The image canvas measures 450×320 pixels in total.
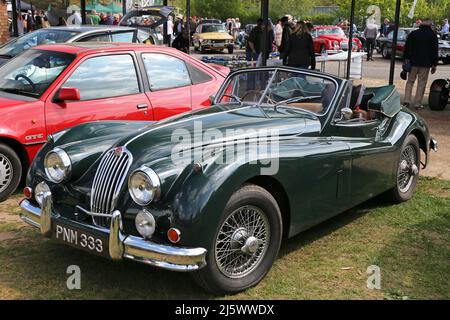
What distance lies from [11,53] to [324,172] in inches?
249

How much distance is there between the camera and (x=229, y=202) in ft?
11.7

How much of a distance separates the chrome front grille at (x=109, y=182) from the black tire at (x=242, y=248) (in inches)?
28.7

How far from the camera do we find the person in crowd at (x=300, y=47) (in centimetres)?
1117

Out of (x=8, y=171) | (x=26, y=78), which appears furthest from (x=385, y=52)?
(x=8, y=171)

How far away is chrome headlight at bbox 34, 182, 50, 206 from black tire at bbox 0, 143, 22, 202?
1.63m

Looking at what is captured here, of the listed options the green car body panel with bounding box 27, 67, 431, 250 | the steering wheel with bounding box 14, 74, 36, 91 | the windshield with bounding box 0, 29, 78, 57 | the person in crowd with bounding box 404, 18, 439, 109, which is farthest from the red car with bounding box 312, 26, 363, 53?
the green car body panel with bounding box 27, 67, 431, 250

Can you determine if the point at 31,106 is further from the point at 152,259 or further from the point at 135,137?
the point at 152,259

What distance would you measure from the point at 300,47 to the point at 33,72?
6349 millimetres

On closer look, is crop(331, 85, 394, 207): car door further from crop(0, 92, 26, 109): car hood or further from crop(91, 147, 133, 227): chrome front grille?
crop(0, 92, 26, 109): car hood

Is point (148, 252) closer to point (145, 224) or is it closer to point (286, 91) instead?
point (145, 224)

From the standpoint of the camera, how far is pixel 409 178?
5.90 metres

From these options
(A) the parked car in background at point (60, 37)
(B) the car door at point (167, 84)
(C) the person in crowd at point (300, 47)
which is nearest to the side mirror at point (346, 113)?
(B) the car door at point (167, 84)
